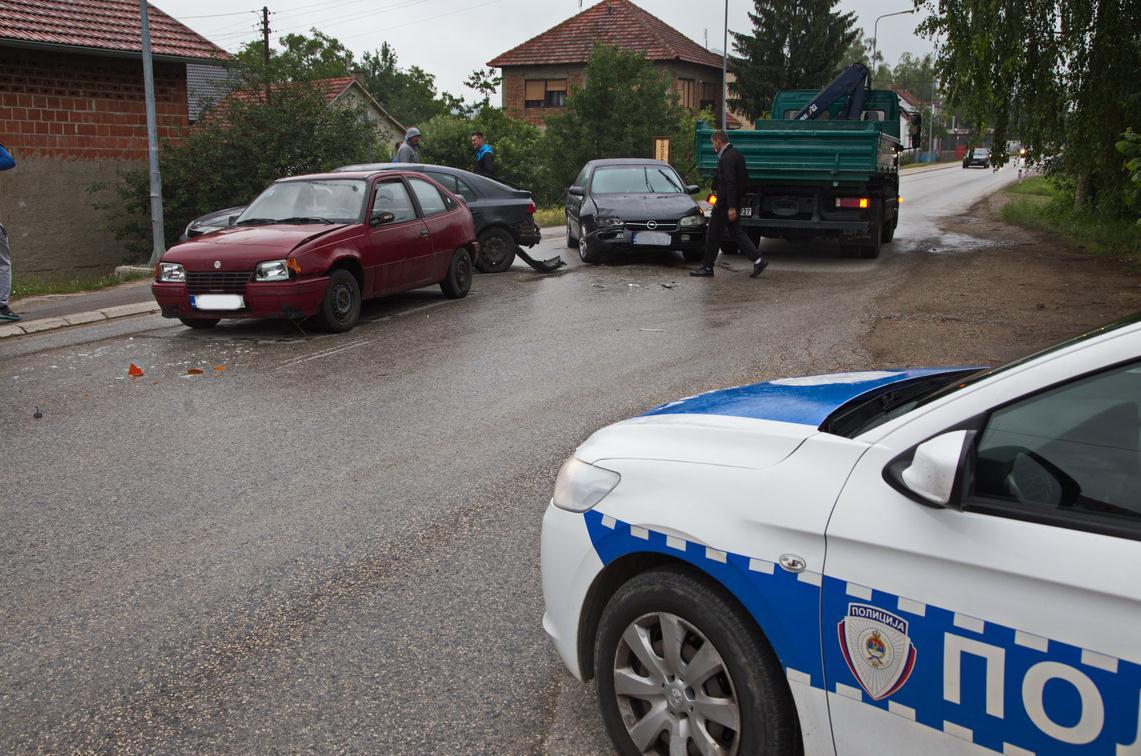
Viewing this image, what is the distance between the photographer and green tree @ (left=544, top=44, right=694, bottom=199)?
36.3 m

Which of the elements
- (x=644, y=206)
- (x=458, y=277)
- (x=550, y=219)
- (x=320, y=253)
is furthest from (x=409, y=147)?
(x=550, y=219)

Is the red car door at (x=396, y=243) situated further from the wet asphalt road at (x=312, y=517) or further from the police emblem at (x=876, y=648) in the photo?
the police emblem at (x=876, y=648)

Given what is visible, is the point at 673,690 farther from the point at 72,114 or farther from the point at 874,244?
the point at 72,114

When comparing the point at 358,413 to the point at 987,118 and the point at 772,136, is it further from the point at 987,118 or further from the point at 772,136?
the point at 987,118

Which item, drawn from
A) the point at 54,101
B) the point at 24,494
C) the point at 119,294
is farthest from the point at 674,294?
the point at 54,101

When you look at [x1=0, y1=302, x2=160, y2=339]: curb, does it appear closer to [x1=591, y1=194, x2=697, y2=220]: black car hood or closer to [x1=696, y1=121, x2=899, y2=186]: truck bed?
[x1=591, y1=194, x2=697, y2=220]: black car hood

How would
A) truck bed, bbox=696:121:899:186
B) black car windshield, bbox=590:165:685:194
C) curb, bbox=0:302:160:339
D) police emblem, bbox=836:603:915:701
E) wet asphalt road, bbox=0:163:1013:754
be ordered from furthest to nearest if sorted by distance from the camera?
1. black car windshield, bbox=590:165:685:194
2. truck bed, bbox=696:121:899:186
3. curb, bbox=0:302:160:339
4. wet asphalt road, bbox=0:163:1013:754
5. police emblem, bbox=836:603:915:701

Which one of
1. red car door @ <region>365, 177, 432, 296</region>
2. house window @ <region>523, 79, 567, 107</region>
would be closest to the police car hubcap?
red car door @ <region>365, 177, 432, 296</region>

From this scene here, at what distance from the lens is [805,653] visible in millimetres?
2521

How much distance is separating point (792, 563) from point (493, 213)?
13.4 metres

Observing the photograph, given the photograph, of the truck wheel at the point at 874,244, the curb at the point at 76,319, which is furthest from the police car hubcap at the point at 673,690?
the truck wheel at the point at 874,244

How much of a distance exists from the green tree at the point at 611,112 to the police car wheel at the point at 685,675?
3415cm

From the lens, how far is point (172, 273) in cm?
1050

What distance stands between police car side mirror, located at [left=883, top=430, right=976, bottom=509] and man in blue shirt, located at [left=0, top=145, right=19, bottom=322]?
1111cm
